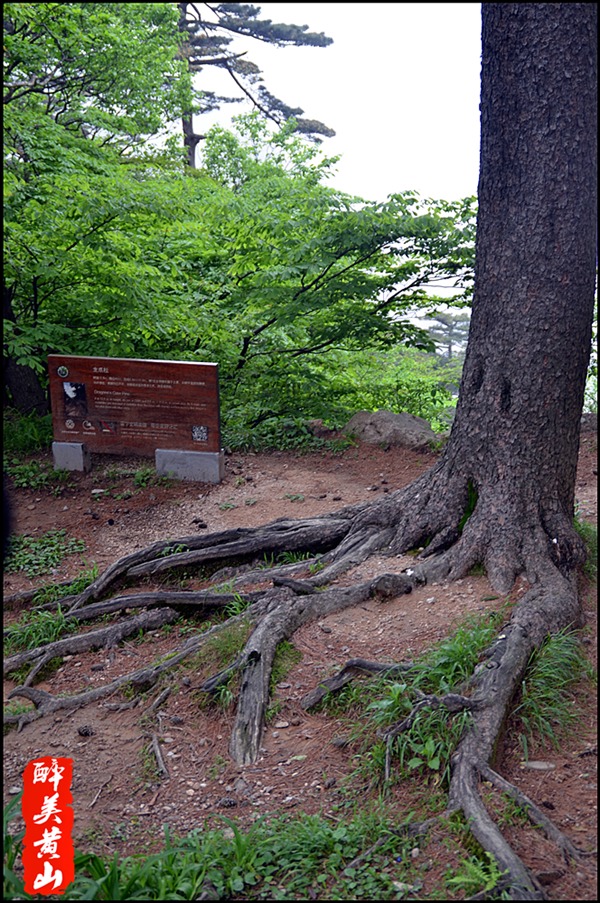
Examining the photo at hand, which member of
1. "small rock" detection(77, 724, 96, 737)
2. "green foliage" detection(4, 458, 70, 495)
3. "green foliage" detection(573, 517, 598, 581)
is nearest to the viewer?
"small rock" detection(77, 724, 96, 737)

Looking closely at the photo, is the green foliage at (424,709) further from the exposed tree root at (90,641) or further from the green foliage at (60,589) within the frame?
the green foliage at (60,589)

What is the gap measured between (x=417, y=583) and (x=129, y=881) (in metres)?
2.55

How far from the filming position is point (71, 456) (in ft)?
28.7

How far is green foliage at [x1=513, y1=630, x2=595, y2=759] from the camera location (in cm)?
328

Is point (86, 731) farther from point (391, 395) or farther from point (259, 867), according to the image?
point (391, 395)

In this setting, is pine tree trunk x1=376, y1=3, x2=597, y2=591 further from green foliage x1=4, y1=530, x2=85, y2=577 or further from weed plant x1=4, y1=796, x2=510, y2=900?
green foliage x1=4, y1=530, x2=85, y2=577

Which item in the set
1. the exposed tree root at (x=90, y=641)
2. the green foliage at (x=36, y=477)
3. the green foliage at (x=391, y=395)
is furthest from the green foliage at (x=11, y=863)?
the green foliage at (x=391, y=395)

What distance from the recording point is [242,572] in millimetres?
5723

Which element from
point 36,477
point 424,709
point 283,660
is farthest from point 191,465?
point 424,709

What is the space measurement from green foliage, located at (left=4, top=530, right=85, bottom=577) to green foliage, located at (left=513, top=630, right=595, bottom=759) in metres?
4.53

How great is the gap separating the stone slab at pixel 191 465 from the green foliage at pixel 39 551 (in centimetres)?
148

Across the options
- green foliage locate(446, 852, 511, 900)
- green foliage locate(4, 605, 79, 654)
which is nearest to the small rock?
green foliage locate(4, 605, 79, 654)

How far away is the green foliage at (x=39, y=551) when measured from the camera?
6.57 meters

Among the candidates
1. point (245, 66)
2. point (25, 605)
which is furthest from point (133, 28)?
point (25, 605)
